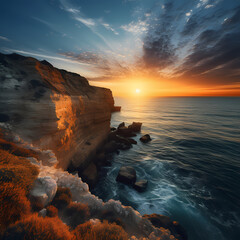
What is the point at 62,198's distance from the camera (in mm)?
5379

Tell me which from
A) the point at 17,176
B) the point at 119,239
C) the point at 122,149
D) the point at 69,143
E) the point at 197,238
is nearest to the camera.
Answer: the point at 119,239

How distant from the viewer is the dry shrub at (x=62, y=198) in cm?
516

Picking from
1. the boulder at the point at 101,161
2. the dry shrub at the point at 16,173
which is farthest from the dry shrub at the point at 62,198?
the boulder at the point at 101,161

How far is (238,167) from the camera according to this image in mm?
16766

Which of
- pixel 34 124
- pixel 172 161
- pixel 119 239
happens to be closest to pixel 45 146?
pixel 34 124

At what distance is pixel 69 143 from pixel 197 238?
47.2 ft

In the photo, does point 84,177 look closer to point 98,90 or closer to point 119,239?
point 119,239

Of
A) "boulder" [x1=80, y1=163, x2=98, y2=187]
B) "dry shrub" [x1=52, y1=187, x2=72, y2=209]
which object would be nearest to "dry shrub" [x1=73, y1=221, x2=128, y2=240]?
"dry shrub" [x1=52, y1=187, x2=72, y2=209]

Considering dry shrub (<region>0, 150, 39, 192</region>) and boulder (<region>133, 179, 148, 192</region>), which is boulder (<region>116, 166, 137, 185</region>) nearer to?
boulder (<region>133, 179, 148, 192</region>)

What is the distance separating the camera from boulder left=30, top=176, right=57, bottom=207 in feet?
15.0

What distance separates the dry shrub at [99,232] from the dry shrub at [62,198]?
161cm

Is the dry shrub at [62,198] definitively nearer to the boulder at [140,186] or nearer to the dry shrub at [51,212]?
the dry shrub at [51,212]

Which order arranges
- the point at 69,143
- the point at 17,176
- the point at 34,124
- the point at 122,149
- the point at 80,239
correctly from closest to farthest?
the point at 80,239, the point at 17,176, the point at 34,124, the point at 69,143, the point at 122,149

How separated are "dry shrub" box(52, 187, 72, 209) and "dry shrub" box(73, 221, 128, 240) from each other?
161cm
